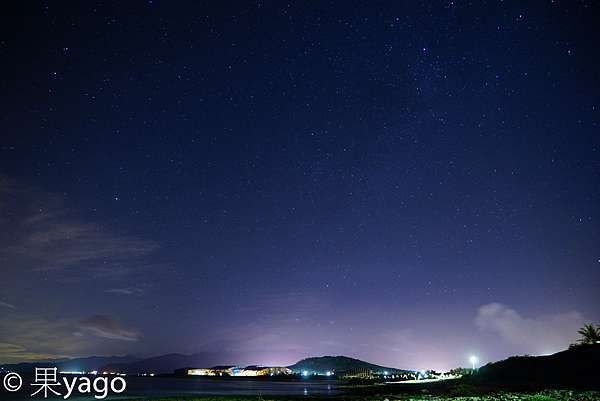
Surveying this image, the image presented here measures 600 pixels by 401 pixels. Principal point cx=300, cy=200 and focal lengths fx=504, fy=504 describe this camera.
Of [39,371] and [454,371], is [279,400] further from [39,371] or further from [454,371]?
[454,371]

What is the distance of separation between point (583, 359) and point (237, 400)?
3668cm

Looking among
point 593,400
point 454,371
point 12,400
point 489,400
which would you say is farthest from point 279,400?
point 454,371

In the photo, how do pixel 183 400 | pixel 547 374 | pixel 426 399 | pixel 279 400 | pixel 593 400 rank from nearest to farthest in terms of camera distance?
1. pixel 593 400
2. pixel 426 399
3. pixel 279 400
4. pixel 183 400
5. pixel 547 374

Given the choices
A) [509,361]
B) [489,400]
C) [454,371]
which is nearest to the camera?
[489,400]

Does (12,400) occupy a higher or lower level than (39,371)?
lower

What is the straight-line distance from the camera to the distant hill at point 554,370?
48.2 m

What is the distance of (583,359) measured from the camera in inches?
2103

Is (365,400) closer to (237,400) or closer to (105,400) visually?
(237,400)

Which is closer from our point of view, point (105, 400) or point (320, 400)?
point (320, 400)

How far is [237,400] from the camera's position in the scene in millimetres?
44219

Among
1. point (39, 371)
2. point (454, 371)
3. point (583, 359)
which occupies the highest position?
point (39, 371)

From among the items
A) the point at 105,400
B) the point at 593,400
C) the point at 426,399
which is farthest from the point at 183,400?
the point at 593,400

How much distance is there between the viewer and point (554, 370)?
55344 millimetres

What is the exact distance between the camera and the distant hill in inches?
1896
